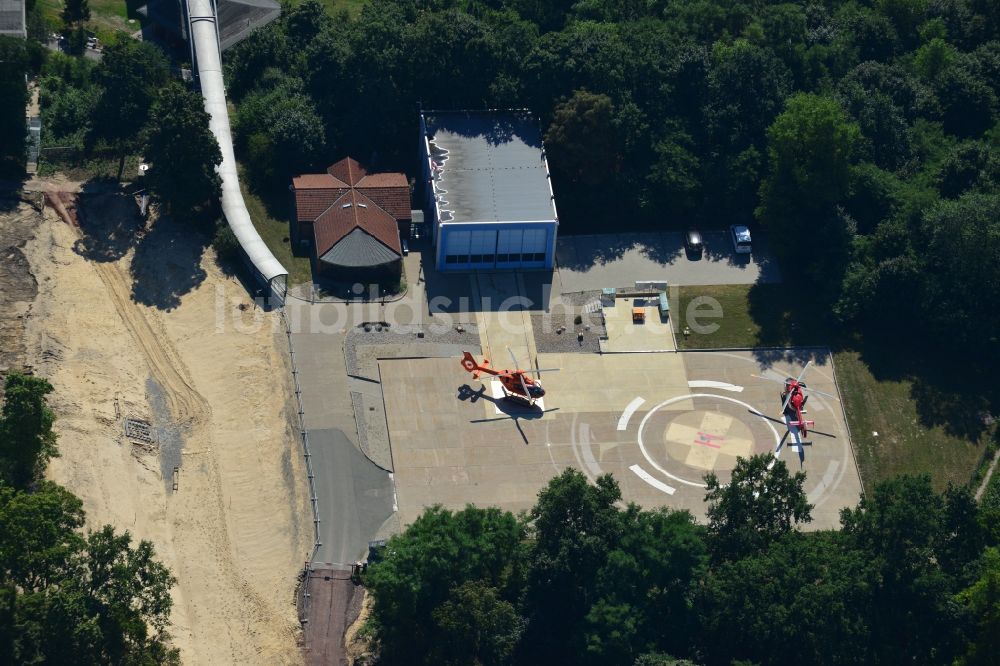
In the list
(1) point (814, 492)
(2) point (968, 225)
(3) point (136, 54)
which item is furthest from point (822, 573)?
(3) point (136, 54)

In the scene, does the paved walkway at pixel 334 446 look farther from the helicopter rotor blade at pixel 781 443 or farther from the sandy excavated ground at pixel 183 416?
the helicopter rotor blade at pixel 781 443

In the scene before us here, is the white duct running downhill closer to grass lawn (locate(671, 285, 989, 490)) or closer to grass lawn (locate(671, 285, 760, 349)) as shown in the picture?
grass lawn (locate(671, 285, 760, 349))

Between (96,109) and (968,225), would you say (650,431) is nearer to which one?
(968,225)

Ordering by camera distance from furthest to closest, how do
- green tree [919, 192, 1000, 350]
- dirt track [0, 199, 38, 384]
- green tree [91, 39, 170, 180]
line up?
1. green tree [91, 39, 170, 180]
2. green tree [919, 192, 1000, 350]
3. dirt track [0, 199, 38, 384]

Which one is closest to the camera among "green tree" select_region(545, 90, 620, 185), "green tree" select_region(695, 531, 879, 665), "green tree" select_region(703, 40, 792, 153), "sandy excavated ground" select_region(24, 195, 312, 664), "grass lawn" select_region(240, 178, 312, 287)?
"green tree" select_region(695, 531, 879, 665)

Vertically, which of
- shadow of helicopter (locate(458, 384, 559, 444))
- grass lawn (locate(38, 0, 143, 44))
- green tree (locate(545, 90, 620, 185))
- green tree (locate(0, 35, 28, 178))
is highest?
grass lawn (locate(38, 0, 143, 44))

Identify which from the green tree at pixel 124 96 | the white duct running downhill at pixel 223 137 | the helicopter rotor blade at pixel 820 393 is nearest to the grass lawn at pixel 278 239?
the white duct running downhill at pixel 223 137

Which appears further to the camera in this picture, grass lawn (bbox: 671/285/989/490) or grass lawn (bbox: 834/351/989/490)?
grass lawn (bbox: 671/285/989/490)

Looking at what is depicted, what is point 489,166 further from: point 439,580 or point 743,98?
point 439,580

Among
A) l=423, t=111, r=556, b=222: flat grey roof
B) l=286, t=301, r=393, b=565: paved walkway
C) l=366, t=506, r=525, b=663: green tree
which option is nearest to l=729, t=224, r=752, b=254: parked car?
l=423, t=111, r=556, b=222: flat grey roof
